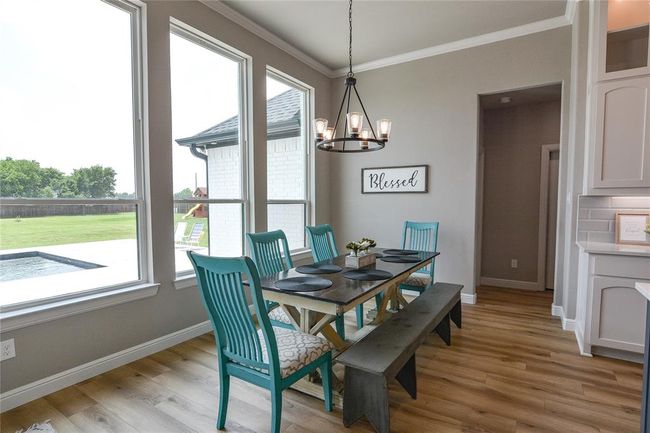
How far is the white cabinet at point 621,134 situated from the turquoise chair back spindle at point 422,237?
5.08ft

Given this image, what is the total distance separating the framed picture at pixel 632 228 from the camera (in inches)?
116

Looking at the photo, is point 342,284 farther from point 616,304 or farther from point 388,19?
point 388,19

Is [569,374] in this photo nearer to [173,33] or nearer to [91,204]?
[91,204]

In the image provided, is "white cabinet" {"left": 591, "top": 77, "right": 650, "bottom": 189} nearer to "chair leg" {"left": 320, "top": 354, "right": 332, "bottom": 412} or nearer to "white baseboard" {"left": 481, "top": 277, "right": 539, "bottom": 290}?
"white baseboard" {"left": 481, "top": 277, "right": 539, "bottom": 290}

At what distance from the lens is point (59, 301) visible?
2420 mm

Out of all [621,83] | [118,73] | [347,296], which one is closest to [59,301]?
[118,73]

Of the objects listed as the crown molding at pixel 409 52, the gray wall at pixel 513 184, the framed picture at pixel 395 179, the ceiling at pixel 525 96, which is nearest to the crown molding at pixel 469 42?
the crown molding at pixel 409 52

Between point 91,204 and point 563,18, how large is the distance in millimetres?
4809

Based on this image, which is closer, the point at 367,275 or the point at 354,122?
the point at 367,275

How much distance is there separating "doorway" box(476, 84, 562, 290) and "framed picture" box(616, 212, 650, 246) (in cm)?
167

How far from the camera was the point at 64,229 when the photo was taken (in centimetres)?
247

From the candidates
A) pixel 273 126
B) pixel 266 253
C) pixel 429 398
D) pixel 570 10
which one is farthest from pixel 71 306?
pixel 570 10

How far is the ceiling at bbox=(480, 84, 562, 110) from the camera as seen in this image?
4.04 metres

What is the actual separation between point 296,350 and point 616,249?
262 cm
